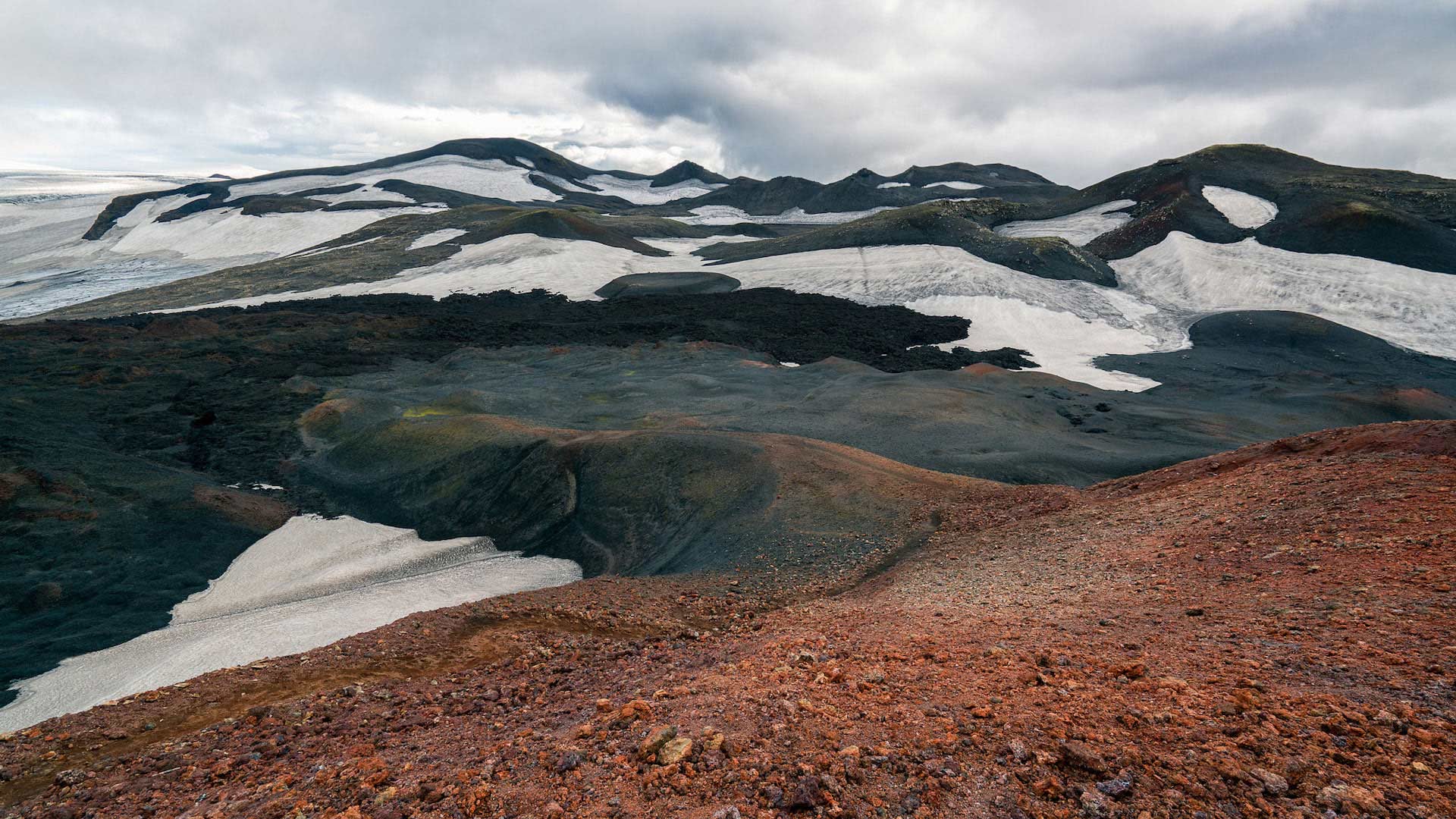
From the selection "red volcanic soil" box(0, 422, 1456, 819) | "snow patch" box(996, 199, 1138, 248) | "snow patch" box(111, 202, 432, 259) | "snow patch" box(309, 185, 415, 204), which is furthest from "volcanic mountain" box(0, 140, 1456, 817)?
"snow patch" box(309, 185, 415, 204)

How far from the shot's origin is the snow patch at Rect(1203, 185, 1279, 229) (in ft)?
162

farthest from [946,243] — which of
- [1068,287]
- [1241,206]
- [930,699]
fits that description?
[930,699]

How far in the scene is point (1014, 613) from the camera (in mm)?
6285

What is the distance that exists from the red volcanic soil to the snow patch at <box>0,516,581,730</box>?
3.31m

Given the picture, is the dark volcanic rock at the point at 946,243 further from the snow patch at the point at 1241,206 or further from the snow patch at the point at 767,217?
the snow patch at the point at 767,217

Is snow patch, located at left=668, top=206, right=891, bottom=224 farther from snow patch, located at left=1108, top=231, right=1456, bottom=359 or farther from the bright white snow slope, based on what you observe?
snow patch, located at left=1108, top=231, right=1456, bottom=359

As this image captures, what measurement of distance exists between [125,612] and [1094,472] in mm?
17670

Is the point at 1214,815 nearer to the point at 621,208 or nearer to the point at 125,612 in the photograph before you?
the point at 125,612

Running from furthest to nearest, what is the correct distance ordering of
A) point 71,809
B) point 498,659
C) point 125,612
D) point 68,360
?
point 68,360
point 125,612
point 498,659
point 71,809

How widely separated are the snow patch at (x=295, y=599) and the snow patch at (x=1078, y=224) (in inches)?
2122

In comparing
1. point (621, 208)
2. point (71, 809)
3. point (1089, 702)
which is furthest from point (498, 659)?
point (621, 208)

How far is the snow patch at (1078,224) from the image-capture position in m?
57.2

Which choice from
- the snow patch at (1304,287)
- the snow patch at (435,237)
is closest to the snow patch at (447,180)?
the snow patch at (435,237)

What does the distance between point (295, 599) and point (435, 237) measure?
51948 mm
